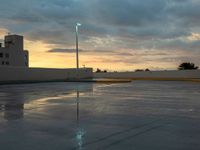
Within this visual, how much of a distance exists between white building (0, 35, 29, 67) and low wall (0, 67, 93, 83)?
4764 cm

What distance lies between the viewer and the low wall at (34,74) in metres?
52.5

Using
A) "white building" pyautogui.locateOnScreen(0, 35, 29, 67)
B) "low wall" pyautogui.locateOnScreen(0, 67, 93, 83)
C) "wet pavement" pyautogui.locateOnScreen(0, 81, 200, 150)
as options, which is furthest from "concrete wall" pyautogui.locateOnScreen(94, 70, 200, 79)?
"wet pavement" pyautogui.locateOnScreen(0, 81, 200, 150)

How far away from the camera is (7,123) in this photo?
10102 millimetres

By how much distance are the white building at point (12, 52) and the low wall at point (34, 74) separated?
156 feet

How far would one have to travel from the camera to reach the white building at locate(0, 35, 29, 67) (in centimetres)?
11044

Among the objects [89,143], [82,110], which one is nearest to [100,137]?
[89,143]

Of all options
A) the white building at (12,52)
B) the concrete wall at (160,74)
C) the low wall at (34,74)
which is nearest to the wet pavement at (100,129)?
the low wall at (34,74)

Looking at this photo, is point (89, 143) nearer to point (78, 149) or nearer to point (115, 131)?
point (78, 149)

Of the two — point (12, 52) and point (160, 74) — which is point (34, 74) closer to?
point (160, 74)

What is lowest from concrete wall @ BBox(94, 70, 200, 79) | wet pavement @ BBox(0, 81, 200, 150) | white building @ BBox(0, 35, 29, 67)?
wet pavement @ BBox(0, 81, 200, 150)

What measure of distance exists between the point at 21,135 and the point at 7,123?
2.01 metres

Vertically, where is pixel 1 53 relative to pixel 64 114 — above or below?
above

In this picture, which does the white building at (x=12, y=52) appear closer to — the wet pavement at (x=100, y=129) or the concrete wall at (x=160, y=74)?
the concrete wall at (x=160, y=74)

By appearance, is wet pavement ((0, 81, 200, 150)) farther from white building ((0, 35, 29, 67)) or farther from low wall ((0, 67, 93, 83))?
white building ((0, 35, 29, 67))
